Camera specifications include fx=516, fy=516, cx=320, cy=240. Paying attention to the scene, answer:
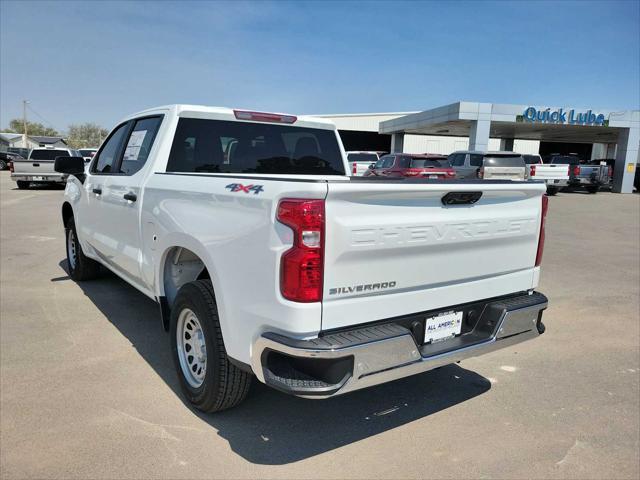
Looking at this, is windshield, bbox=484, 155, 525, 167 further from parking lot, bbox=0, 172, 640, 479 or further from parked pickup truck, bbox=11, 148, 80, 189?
parked pickup truck, bbox=11, 148, 80, 189

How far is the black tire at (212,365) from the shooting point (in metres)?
3.05

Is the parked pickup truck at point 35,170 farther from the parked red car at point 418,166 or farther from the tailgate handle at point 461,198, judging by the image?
the tailgate handle at point 461,198

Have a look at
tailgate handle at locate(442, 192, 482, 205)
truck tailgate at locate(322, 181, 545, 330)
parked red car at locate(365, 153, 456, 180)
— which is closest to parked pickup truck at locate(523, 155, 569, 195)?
parked red car at locate(365, 153, 456, 180)

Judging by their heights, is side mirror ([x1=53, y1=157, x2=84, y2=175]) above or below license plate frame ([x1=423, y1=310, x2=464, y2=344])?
above

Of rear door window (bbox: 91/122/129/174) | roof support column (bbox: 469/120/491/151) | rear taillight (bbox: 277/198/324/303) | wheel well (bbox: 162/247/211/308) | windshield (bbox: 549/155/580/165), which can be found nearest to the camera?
rear taillight (bbox: 277/198/324/303)

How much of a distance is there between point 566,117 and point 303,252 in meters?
32.3

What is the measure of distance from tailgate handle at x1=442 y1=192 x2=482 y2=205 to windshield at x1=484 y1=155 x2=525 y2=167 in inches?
692

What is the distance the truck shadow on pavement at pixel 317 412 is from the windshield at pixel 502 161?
1673 centimetres

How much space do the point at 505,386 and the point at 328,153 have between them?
2620 millimetres

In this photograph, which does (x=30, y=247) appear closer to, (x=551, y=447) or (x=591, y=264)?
(x=551, y=447)

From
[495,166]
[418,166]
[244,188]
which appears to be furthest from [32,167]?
[244,188]

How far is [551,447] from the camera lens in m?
3.17

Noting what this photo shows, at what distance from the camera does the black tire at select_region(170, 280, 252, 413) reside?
3055mm

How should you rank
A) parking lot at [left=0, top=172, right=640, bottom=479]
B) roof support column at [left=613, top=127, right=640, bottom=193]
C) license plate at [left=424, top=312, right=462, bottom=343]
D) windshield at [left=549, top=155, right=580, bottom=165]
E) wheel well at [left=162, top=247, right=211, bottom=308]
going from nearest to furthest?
parking lot at [left=0, top=172, right=640, bottom=479] < license plate at [left=424, top=312, right=462, bottom=343] < wheel well at [left=162, top=247, right=211, bottom=308] < windshield at [left=549, top=155, right=580, bottom=165] < roof support column at [left=613, top=127, right=640, bottom=193]
